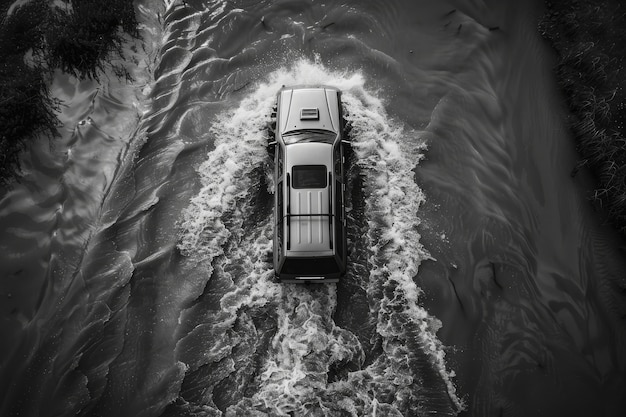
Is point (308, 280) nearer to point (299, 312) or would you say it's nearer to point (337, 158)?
point (299, 312)

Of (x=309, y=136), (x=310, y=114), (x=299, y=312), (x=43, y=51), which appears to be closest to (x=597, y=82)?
(x=310, y=114)

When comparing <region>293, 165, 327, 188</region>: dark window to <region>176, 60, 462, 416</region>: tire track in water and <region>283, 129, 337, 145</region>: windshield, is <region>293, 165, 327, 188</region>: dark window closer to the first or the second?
<region>283, 129, 337, 145</region>: windshield

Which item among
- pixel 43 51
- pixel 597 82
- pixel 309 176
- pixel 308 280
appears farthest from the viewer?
pixel 43 51

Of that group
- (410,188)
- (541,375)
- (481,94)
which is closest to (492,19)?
(481,94)

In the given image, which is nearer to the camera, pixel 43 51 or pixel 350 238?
pixel 350 238

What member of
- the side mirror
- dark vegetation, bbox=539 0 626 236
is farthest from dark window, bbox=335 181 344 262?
dark vegetation, bbox=539 0 626 236

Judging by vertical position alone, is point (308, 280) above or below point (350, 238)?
below

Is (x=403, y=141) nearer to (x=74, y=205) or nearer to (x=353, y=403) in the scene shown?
(x=353, y=403)
